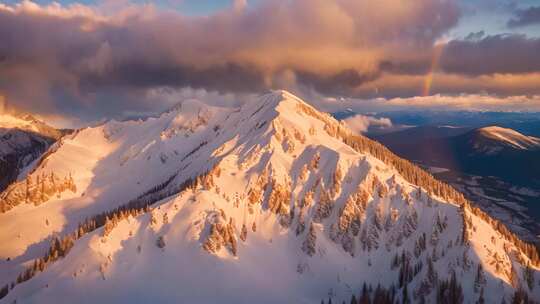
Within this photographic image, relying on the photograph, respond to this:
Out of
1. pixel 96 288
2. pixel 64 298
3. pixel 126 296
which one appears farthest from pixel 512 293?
pixel 64 298

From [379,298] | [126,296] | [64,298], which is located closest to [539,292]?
[379,298]

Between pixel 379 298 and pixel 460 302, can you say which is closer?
pixel 460 302

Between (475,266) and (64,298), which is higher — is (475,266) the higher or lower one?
the higher one

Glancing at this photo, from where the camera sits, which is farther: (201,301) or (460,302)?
(201,301)

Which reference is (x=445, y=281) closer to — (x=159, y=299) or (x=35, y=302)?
(x=159, y=299)

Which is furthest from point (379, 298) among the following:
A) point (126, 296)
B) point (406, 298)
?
point (126, 296)

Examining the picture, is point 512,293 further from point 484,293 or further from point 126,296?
point 126,296

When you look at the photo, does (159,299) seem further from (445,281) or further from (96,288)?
(445,281)

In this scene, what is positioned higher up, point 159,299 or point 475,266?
point 475,266
